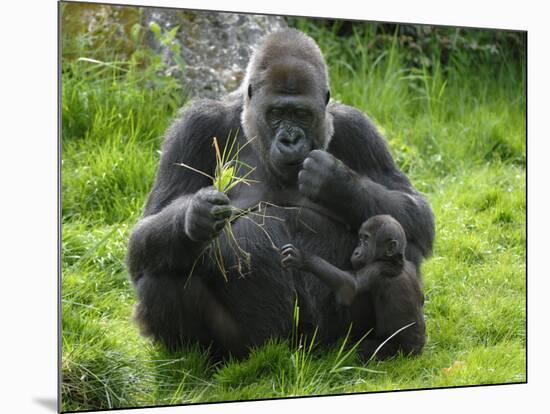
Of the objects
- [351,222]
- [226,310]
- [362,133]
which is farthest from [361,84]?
[226,310]

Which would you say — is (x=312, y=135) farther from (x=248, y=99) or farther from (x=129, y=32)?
(x=129, y=32)

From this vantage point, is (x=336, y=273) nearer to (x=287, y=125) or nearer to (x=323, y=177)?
(x=323, y=177)

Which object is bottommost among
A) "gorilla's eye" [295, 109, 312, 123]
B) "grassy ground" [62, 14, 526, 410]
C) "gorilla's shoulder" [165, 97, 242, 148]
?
"grassy ground" [62, 14, 526, 410]

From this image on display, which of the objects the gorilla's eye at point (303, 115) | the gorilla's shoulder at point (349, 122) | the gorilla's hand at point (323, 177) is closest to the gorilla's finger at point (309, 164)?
the gorilla's hand at point (323, 177)

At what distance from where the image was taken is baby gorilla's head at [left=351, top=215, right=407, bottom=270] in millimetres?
4070

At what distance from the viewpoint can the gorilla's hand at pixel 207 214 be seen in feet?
11.9

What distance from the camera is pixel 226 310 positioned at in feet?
13.5

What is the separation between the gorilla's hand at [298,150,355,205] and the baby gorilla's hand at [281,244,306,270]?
0.84ft

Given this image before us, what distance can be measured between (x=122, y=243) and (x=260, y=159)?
2.67 ft

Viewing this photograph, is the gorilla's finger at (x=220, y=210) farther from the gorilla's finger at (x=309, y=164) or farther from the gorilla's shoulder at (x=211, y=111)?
the gorilla's shoulder at (x=211, y=111)

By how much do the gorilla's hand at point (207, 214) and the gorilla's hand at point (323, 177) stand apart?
0.48m

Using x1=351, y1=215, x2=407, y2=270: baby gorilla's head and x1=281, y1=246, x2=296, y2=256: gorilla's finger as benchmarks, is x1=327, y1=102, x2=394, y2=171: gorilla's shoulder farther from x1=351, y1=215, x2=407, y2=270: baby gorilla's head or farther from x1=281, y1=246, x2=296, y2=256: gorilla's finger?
x1=281, y1=246, x2=296, y2=256: gorilla's finger

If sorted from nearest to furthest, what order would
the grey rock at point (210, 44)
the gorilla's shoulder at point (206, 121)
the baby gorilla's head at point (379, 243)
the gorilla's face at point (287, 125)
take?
the gorilla's face at point (287, 125) < the baby gorilla's head at point (379, 243) < the gorilla's shoulder at point (206, 121) < the grey rock at point (210, 44)

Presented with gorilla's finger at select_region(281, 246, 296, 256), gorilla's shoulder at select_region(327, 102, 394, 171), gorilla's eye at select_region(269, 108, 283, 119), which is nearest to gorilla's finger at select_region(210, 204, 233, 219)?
gorilla's finger at select_region(281, 246, 296, 256)
